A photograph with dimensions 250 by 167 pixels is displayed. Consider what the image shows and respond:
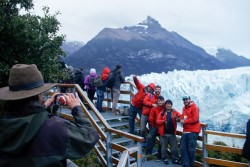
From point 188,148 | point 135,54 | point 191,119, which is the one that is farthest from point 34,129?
point 135,54

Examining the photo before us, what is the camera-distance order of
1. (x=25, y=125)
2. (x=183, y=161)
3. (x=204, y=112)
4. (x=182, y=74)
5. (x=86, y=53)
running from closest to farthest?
1. (x=25, y=125)
2. (x=183, y=161)
3. (x=204, y=112)
4. (x=182, y=74)
5. (x=86, y=53)

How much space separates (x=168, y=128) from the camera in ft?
22.9

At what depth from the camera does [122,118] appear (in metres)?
9.06

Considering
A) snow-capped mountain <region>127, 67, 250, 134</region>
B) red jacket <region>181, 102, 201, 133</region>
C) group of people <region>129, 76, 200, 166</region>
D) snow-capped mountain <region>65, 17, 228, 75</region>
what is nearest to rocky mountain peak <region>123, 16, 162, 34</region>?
snow-capped mountain <region>65, 17, 228, 75</region>

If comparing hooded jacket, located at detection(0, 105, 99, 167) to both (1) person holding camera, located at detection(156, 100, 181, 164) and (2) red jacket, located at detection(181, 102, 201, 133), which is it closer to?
(2) red jacket, located at detection(181, 102, 201, 133)

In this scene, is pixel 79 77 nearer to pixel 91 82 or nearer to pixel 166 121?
pixel 91 82

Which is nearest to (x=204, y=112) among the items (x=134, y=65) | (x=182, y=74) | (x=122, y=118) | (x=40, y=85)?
(x=182, y=74)

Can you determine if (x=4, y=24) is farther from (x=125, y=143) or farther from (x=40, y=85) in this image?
(x=40, y=85)

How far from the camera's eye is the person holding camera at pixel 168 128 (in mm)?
6945

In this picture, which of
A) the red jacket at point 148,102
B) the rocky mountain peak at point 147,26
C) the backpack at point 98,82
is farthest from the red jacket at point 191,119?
the rocky mountain peak at point 147,26

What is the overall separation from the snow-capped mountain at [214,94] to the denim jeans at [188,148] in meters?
18.9

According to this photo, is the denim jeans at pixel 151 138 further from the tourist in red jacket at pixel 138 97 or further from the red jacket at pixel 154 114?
the tourist in red jacket at pixel 138 97

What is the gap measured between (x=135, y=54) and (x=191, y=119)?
290 ft

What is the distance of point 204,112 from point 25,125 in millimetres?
28868
